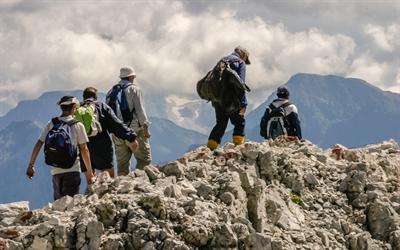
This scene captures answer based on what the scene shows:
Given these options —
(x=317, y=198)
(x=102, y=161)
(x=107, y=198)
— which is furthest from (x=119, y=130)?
(x=317, y=198)

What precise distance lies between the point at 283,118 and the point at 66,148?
28.1 feet

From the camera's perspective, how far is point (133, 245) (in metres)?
12.9

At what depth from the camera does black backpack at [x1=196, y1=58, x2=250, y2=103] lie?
64.9 feet

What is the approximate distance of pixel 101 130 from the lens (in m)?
17.3

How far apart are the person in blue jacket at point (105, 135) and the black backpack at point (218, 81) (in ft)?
10.4

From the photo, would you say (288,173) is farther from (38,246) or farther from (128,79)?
(38,246)

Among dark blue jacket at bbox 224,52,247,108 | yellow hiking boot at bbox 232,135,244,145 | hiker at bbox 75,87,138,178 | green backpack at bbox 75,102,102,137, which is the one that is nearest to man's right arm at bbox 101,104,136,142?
hiker at bbox 75,87,138,178

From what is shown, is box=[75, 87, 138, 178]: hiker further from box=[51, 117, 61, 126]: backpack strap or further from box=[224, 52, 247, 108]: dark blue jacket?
box=[224, 52, 247, 108]: dark blue jacket

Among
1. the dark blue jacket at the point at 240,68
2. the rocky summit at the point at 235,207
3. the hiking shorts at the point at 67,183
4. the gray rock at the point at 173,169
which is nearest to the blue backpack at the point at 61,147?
the hiking shorts at the point at 67,183

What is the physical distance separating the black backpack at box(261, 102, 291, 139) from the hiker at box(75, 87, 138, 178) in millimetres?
5621

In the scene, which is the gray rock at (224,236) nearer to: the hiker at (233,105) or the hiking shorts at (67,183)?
the hiking shorts at (67,183)

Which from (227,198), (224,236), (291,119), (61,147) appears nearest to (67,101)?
(61,147)

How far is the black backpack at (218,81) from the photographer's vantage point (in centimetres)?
1977

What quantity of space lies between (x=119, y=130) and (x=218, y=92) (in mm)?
3768
